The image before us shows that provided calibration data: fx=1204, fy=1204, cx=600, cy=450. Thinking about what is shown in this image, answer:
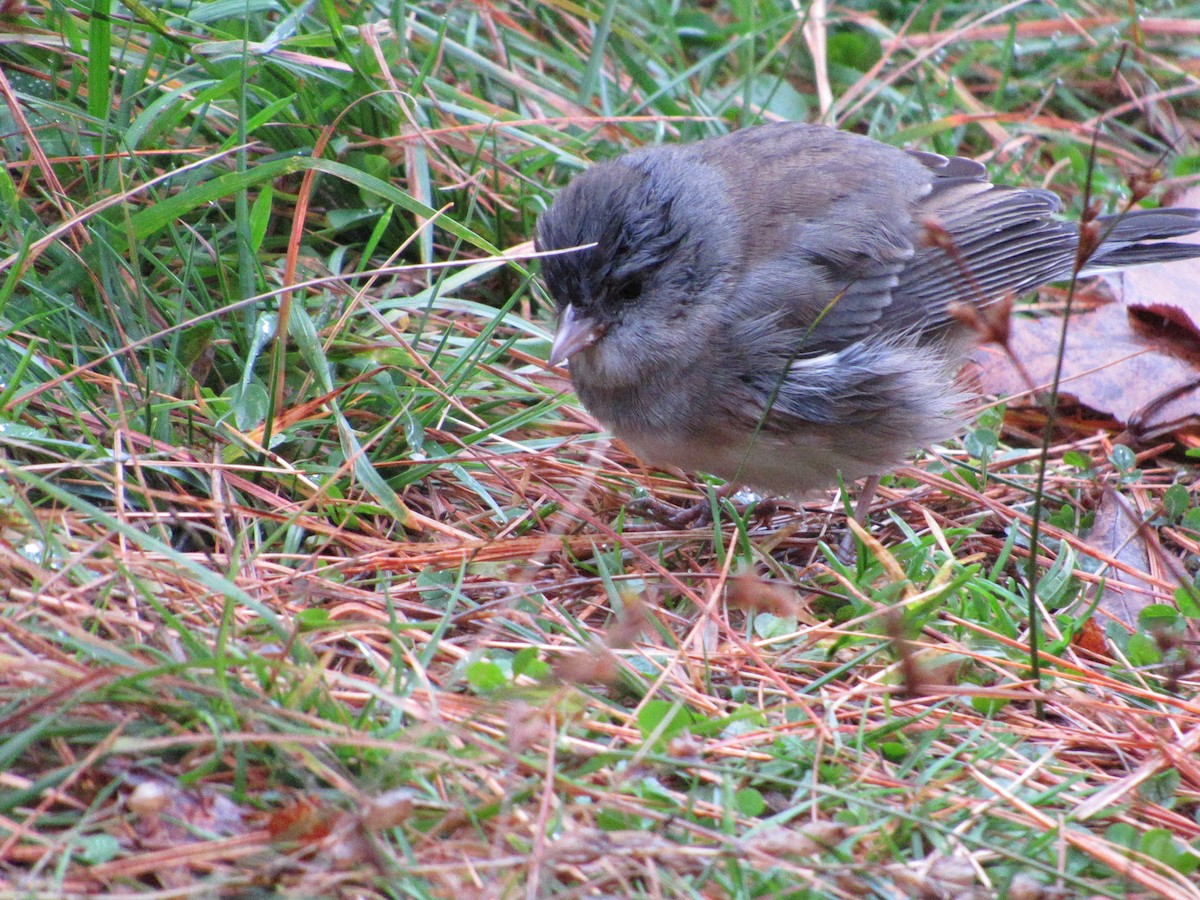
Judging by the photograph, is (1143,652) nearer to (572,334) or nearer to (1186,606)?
(1186,606)

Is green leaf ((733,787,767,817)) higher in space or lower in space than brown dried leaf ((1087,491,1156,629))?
higher

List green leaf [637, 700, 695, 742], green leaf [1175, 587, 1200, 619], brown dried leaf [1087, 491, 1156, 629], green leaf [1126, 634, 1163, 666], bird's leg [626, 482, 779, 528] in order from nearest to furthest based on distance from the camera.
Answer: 1. green leaf [637, 700, 695, 742]
2. green leaf [1126, 634, 1163, 666]
3. green leaf [1175, 587, 1200, 619]
4. brown dried leaf [1087, 491, 1156, 629]
5. bird's leg [626, 482, 779, 528]

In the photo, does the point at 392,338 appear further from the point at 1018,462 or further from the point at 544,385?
the point at 1018,462

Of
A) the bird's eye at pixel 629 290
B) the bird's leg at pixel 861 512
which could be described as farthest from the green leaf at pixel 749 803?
the bird's eye at pixel 629 290

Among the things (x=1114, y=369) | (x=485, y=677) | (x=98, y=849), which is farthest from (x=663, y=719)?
(x=1114, y=369)

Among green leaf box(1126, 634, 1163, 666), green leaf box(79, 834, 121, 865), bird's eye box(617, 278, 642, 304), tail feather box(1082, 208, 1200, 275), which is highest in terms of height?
tail feather box(1082, 208, 1200, 275)

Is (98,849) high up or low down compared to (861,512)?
up

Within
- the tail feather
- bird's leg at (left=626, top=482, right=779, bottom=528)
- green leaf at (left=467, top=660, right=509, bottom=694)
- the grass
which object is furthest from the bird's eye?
the tail feather

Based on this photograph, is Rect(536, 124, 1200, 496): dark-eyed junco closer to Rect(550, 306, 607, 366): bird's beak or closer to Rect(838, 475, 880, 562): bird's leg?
Rect(550, 306, 607, 366): bird's beak

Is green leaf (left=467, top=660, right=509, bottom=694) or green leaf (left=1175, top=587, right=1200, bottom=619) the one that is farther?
green leaf (left=1175, top=587, right=1200, bottom=619)

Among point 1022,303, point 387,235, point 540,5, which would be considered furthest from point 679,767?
point 540,5
